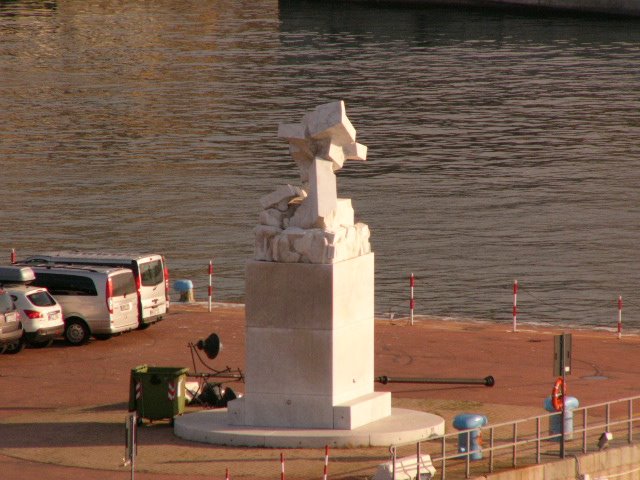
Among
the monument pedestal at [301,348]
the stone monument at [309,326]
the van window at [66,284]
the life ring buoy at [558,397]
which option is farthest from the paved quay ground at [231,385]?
the life ring buoy at [558,397]

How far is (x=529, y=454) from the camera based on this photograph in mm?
22906

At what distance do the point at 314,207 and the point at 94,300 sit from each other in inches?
403

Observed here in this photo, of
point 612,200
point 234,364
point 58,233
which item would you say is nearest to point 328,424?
point 234,364

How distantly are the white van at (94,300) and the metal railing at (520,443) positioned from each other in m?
10.5

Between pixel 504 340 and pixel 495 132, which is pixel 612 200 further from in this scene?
pixel 504 340

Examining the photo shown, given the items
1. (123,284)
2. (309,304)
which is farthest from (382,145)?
(309,304)

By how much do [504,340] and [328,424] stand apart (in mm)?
10252

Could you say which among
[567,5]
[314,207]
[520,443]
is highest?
[314,207]

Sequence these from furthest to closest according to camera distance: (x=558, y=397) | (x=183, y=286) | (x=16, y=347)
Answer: (x=183, y=286) < (x=16, y=347) < (x=558, y=397)

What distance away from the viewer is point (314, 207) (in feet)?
78.0

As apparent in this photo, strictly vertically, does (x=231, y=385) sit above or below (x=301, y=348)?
below

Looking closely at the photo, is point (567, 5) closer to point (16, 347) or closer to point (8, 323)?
point (16, 347)

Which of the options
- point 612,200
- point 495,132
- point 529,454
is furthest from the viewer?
point 495,132

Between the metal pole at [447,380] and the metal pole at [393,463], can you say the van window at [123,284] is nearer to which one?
the metal pole at [447,380]
